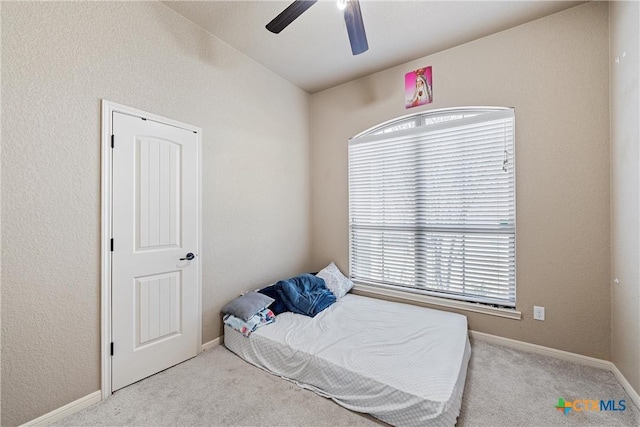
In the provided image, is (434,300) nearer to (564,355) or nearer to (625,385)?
(564,355)

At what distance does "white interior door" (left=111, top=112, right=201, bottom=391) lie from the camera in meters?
1.88

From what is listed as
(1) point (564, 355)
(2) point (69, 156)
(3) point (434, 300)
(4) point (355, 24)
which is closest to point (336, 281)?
(3) point (434, 300)

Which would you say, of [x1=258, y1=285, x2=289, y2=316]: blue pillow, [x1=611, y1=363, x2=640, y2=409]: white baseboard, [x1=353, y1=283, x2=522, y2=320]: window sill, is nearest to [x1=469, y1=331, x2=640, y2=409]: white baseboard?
[x1=611, y1=363, x2=640, y2=409]: white baseboard

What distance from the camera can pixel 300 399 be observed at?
1.76 metres

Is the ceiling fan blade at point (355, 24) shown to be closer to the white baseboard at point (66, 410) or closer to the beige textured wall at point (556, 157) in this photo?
the beige textured wall at point (556, 157)

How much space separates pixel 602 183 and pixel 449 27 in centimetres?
189

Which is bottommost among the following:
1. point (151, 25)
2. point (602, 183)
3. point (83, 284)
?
point (83, 284)

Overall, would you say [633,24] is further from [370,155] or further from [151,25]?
[151,25]

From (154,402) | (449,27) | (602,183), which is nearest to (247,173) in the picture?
(154,402)

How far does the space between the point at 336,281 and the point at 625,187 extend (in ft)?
8.61

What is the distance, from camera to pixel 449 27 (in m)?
2.39

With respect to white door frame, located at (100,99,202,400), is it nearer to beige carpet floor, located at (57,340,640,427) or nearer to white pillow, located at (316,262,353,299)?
beige carpet floor, located at (57,340,640,427)

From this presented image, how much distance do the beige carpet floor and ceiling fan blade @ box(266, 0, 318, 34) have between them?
8.24 feet

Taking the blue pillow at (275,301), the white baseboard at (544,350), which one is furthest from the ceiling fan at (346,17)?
the white baseboard at (544,350)
